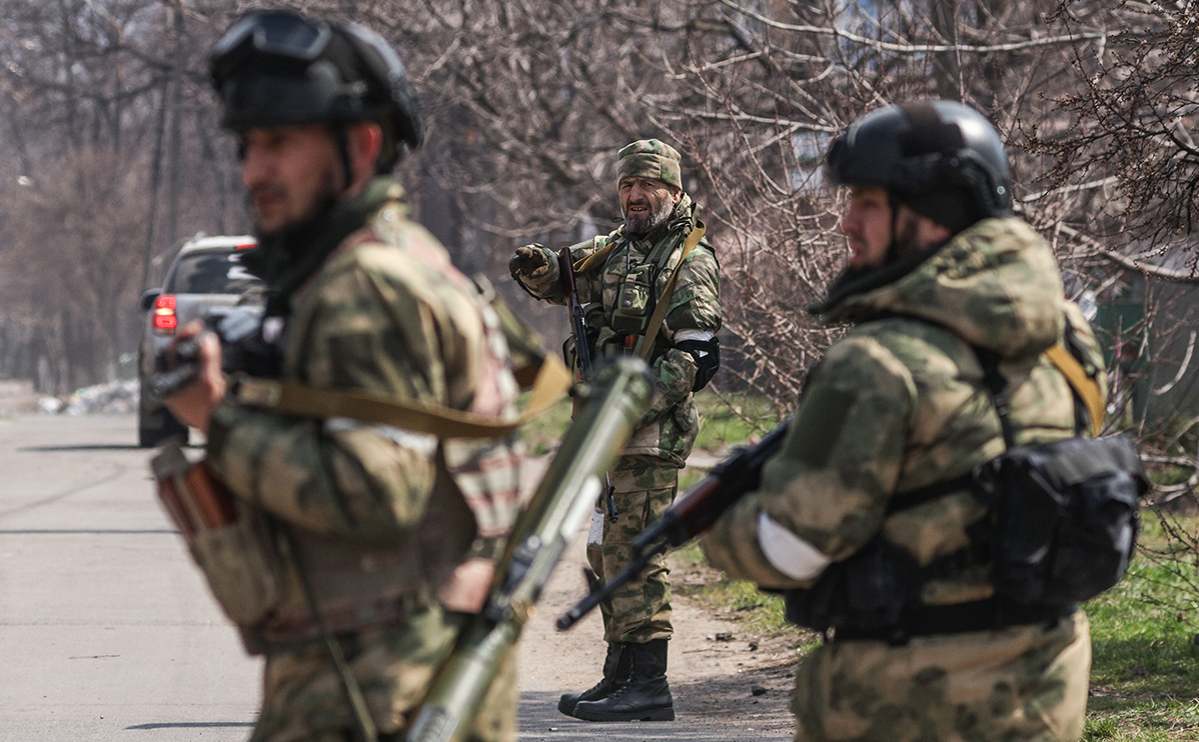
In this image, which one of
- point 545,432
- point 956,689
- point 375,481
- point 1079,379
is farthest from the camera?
point 545,432

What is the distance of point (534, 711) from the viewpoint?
20.1ft

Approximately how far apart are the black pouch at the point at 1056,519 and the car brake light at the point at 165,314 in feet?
44.6

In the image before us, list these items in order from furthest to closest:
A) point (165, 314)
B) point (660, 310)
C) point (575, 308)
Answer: point (165, 314), point (575, 308), point (660, 310)

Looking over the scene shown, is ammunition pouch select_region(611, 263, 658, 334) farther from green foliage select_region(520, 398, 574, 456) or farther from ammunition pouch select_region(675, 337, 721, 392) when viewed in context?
green foliage select_region(520, 398, 574, 456)

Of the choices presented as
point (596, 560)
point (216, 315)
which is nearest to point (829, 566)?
point (216, 315)

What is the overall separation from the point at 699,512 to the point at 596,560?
330 cm

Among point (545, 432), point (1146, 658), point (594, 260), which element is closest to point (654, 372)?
point (594, 260)

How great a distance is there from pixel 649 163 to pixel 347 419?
12.4 feet

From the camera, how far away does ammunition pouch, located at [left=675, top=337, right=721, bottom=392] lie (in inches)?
231

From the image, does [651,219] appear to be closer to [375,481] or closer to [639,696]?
[639,696]

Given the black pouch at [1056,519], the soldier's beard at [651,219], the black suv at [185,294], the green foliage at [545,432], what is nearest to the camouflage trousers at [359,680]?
the black pouch at [1056,519]

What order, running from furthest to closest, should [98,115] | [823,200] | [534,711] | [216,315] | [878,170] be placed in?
[98,115] → [823,200] → [534,711] → [878,170] → [216,315]

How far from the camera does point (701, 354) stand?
5875 millimetres

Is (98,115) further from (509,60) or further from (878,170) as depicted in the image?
(878,170)
